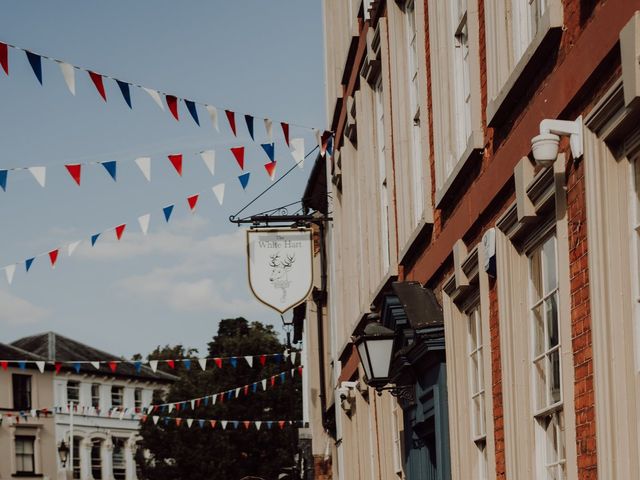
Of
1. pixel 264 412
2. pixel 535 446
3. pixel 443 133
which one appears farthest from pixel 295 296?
pixel 264 412

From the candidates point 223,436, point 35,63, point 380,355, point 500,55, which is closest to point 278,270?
point 35,63

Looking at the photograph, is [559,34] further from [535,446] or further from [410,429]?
[410,429]

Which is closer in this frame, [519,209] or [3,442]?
[519,209]

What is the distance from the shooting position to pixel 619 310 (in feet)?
20.0

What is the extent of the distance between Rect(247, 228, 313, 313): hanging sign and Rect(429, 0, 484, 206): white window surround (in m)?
10.4

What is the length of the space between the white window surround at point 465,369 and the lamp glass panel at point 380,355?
1.22m

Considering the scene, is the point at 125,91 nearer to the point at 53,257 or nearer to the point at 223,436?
the point at 53,257

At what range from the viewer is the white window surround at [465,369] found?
9.61m

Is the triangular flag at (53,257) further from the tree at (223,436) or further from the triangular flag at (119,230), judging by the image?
the tree at (223,436)

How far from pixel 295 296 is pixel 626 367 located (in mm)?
15120

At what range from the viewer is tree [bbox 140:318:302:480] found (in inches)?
2154

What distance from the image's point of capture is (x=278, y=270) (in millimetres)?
20953

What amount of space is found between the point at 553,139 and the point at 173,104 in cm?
921

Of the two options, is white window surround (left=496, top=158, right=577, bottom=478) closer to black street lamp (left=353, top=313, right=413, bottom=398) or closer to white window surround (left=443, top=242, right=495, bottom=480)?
white window surround (left=443, top=242, right=495, bottom=480)
